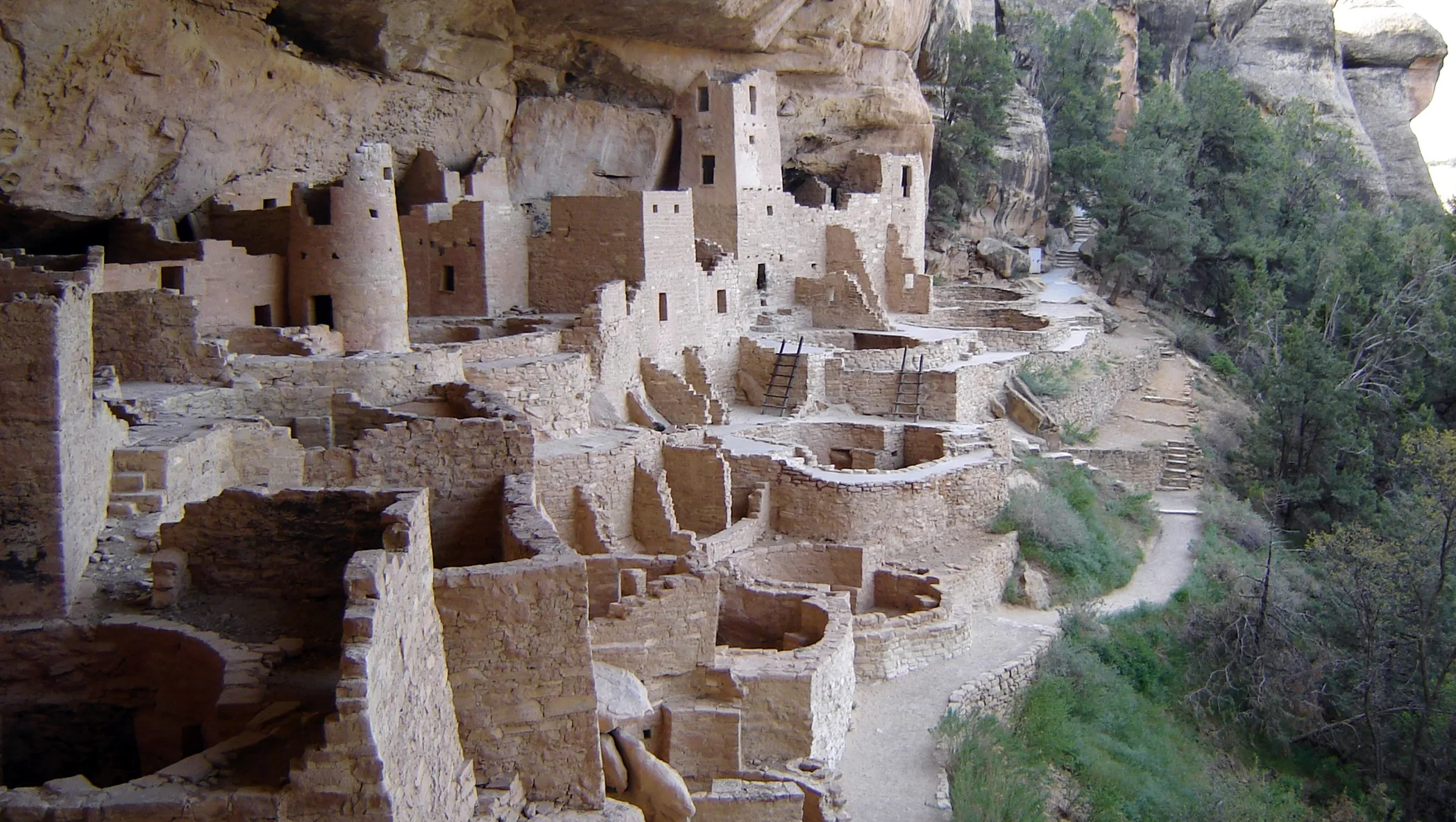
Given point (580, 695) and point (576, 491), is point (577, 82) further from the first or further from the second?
point (580, 695)

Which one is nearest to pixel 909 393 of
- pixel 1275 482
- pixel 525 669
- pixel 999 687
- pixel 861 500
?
pixel 861 500

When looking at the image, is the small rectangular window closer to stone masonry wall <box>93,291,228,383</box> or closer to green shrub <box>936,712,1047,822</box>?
stone masonry wall <box>93,291,228,383</box>

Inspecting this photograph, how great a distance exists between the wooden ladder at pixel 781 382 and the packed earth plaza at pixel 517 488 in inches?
3.0

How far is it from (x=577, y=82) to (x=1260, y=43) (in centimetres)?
3012

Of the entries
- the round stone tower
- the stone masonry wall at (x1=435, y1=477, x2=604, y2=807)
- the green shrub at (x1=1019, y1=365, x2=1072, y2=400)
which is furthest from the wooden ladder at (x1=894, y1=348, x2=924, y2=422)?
the stone masonry wall at (x1=435, y1=477, x2=604, y2=807)

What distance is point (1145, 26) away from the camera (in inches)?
1638

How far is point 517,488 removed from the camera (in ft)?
29.8

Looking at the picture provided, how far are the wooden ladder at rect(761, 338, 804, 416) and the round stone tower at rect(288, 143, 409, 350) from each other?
19.8ft

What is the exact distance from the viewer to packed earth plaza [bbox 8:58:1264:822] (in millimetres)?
6609

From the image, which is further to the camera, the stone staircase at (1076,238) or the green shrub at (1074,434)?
the stone staircase at (1076,238)

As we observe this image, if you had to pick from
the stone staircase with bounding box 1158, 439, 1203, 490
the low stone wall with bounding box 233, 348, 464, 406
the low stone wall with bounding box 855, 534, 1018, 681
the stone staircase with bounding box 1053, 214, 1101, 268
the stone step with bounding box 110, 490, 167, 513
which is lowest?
the low stone wall with bounding box 855, 534, 1018, 681

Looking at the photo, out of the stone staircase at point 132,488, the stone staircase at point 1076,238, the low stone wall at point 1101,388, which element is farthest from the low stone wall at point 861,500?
the stone staircase at point 1076,238

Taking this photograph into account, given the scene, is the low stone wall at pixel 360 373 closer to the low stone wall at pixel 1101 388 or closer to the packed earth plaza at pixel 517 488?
the packed earth plaza at pixel 517 488

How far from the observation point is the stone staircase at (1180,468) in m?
22.4
